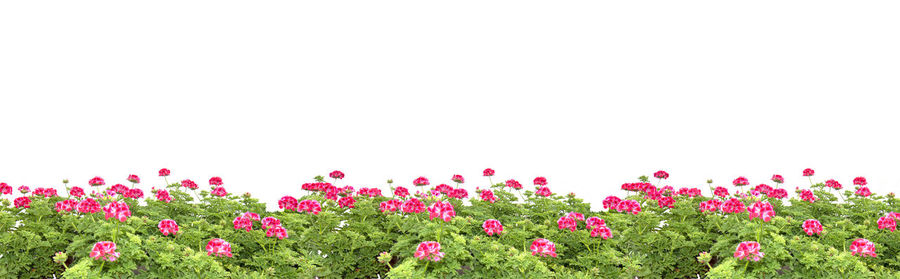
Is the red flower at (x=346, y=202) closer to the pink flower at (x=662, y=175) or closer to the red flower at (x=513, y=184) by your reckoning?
the red flower at (x=513, y=184)

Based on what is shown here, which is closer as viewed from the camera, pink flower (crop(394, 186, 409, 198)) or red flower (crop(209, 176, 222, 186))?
pink flower (crop(394, 186, 409, 198))

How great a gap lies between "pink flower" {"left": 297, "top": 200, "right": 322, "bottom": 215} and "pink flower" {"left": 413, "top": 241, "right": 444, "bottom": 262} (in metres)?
1.61

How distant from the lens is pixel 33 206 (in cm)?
759

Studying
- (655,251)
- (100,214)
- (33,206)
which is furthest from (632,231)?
(33,206)

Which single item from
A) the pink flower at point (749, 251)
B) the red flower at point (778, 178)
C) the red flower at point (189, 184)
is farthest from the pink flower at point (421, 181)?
the red flower at point (778, 178)

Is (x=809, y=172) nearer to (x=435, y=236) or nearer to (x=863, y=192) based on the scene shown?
(x=863, y=192)

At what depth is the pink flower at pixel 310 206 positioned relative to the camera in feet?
22.1

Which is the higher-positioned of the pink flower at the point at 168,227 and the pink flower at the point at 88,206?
the pink flower at the point at 88,206

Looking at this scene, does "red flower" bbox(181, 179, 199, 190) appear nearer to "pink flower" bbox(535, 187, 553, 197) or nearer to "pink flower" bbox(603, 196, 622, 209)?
"pink flower" bbox(535, 187, 553, 197)

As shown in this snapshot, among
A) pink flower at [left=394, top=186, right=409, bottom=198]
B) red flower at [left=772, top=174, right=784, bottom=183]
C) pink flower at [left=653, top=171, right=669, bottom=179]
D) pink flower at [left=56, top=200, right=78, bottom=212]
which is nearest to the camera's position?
pink flower at [left=56, top=200, right=78, bottom=212]

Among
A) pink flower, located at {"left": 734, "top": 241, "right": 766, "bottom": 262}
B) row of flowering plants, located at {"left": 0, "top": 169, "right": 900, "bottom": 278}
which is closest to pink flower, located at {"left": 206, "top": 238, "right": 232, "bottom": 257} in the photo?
row of flowering plants, located at {"left": 0, "top": 169, "right": 900, "bottom": 278}

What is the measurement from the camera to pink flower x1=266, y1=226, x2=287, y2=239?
6230mm

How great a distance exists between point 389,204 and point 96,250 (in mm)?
2642

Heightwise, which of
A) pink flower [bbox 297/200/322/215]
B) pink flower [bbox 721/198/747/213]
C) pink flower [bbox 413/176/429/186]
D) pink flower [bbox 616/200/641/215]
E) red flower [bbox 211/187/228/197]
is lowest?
pink flower [bbox 721/198/747/213]
